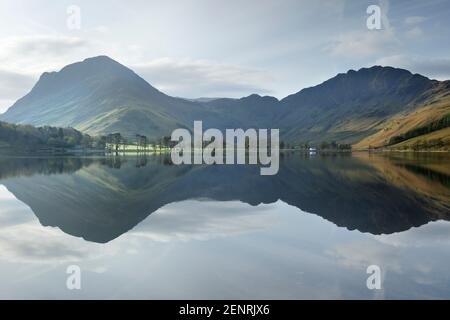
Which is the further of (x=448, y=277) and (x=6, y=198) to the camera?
(x=6, y=198)

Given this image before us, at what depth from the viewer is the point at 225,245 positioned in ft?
71.1

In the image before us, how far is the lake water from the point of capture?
14.7 m

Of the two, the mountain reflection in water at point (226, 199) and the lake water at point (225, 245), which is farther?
the mountain reflection in water at point (226, 199)

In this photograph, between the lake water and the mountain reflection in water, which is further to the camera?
the mountain reflection in water

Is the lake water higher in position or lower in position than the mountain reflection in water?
lower

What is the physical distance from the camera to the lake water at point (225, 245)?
1472cm

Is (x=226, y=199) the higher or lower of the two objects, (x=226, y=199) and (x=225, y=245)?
the higher

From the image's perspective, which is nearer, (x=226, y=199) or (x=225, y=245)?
(x=225, y=245)

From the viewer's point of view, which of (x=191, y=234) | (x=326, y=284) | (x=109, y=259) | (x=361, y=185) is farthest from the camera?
(x=361, y=185)

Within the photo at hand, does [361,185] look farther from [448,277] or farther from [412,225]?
[448,277]

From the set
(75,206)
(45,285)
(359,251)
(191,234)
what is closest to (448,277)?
(359,251)

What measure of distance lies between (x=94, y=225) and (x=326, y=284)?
17155mm

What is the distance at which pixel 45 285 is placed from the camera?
15180 mm

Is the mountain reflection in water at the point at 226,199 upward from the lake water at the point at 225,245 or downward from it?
upward
